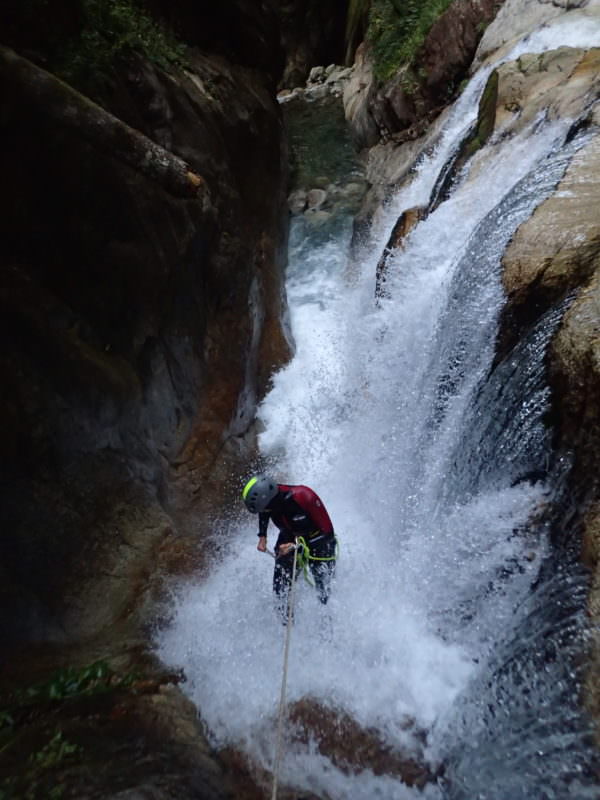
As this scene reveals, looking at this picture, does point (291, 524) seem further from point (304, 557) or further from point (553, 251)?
point (553, 251)

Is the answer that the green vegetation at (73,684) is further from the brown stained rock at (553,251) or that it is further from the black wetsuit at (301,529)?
the brown stained rock at (553,251)

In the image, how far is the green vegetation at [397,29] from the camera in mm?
13094

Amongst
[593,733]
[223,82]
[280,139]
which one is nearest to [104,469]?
[593,733]

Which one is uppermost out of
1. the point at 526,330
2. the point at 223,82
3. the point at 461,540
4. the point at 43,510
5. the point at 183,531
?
the point at 223,82

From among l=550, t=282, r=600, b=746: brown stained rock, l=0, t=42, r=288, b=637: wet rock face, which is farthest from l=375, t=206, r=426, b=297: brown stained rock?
l=550, t=282, r=600, b=746: brown stained rock

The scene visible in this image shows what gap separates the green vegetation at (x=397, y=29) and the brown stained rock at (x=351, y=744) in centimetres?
1385

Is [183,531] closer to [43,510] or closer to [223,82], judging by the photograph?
[43,510]

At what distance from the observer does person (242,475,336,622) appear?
4.23 metres

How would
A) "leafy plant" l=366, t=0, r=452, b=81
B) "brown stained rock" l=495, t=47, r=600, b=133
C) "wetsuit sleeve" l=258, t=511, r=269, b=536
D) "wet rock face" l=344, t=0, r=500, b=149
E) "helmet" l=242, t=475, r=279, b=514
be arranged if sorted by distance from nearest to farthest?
"helmet" l=242, t=475, r=279, b=514
"wetsuit sleeve" l=258, t=511, r=269, b=536
"brown stained rock" l=495, t=47, r=600, b=133
"wet rock face" l=344, t=0, r=500, b=149
"leafy plant" l=366, t=0, r=452, b=81

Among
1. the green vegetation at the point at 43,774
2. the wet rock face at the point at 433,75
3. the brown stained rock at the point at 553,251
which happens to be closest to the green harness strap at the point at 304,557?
the green vegetation at the point at 43,774

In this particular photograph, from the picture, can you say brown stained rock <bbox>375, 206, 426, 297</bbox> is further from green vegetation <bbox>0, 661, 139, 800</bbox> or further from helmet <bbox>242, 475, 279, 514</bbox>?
green vegetation <bbox>0, 661, 139, 800</bbox>

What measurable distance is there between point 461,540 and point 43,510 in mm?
3358

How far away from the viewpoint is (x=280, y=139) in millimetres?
11336

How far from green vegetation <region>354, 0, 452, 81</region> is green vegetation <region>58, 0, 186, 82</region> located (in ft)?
27.1
